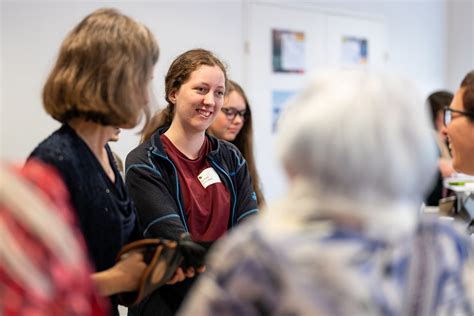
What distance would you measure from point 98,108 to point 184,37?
10.9ft

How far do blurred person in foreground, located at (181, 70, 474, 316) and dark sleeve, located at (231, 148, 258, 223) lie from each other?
3.43 ft

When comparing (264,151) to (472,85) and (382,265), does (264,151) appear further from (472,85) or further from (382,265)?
(382,265)

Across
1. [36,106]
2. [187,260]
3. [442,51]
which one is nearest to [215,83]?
[187,260]

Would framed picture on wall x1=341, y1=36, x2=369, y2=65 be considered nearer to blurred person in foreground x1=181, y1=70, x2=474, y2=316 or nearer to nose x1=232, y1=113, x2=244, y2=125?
nose x1=232, y1=113, x2=244, y2=125

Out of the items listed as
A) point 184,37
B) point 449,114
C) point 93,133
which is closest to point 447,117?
point 449,114

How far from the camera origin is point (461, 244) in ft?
3.40

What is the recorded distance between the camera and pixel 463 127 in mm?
2021

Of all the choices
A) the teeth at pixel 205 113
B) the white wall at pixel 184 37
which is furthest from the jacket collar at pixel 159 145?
the white wall at pixel 184 37

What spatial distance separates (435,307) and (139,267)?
2.25 feet

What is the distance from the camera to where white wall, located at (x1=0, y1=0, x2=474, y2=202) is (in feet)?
12.5

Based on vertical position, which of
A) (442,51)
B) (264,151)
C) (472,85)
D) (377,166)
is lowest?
(264,151)

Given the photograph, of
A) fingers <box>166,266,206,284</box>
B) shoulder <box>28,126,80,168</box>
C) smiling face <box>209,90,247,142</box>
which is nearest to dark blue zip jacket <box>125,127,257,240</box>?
fingers <box>166,266,206,284</box>

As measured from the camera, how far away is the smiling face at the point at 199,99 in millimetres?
2049

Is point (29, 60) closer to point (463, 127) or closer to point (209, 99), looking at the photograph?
point (209, 99)
